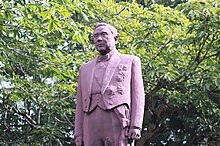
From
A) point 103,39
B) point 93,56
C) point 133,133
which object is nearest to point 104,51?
point 103,39

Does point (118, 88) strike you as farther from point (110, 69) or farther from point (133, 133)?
point (133, 133)

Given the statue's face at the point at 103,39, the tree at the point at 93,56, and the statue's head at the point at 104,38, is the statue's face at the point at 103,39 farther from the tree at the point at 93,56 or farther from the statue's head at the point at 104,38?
the tree at the point at 93,56

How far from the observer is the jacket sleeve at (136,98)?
5.15 meters

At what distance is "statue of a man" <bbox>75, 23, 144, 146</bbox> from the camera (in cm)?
513

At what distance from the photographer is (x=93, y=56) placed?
31.5ft

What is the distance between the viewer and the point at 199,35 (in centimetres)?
913

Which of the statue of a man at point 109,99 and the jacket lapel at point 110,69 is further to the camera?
the jacket lapel at point 110,69

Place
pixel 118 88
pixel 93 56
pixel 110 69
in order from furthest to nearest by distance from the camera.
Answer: pixel 93 56 < pixel 110 69 < pixel 118 88

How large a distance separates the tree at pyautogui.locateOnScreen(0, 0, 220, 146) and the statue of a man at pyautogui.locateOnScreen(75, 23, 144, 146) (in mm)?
2229

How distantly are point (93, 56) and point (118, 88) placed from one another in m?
4.44

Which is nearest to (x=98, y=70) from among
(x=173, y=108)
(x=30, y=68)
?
(x=30, y=68)

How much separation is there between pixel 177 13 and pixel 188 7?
0.78m

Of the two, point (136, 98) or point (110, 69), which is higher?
point (110, 69)

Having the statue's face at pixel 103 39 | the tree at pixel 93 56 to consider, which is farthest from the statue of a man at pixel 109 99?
the tree at pixel 93 56
